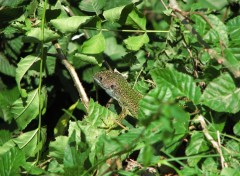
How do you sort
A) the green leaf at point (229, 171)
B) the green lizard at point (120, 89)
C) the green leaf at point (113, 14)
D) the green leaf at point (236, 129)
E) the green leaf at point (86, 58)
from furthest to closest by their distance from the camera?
the green lizard at point (120, 89)
the green leaf at point (86, 58)
the green leaf at point (113, 14)
the green leaf at point (236, 129)
the green leaf at point (229, 171)

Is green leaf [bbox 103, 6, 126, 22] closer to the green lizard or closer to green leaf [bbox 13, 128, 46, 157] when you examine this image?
the green lizard

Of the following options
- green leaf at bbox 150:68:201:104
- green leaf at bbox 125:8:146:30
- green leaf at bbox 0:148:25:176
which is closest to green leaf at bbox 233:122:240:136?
green leaf at bbox 150:68:201:104

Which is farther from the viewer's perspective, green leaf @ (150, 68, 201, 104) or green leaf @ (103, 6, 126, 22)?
green leaf @ (103, 6, 126, 22)

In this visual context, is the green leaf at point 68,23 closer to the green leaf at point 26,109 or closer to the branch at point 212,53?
the green leaf at point 26,109

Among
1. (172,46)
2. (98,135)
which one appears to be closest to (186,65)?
(172,46)

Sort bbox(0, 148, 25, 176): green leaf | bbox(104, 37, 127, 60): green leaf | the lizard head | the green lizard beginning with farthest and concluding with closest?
bbox(104, 37, 127, 60): green leaf → the lizard head → the green lizard → bbox(0, 148, 25, 176): green leaf

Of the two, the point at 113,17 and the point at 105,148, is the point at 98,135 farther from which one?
the point at 113,17

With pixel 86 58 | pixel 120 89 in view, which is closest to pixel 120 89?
pixel 120 89

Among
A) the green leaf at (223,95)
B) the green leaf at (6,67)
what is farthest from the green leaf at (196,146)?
the green leaf at (6,67)

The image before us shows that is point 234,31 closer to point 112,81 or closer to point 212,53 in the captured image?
point 212,53
